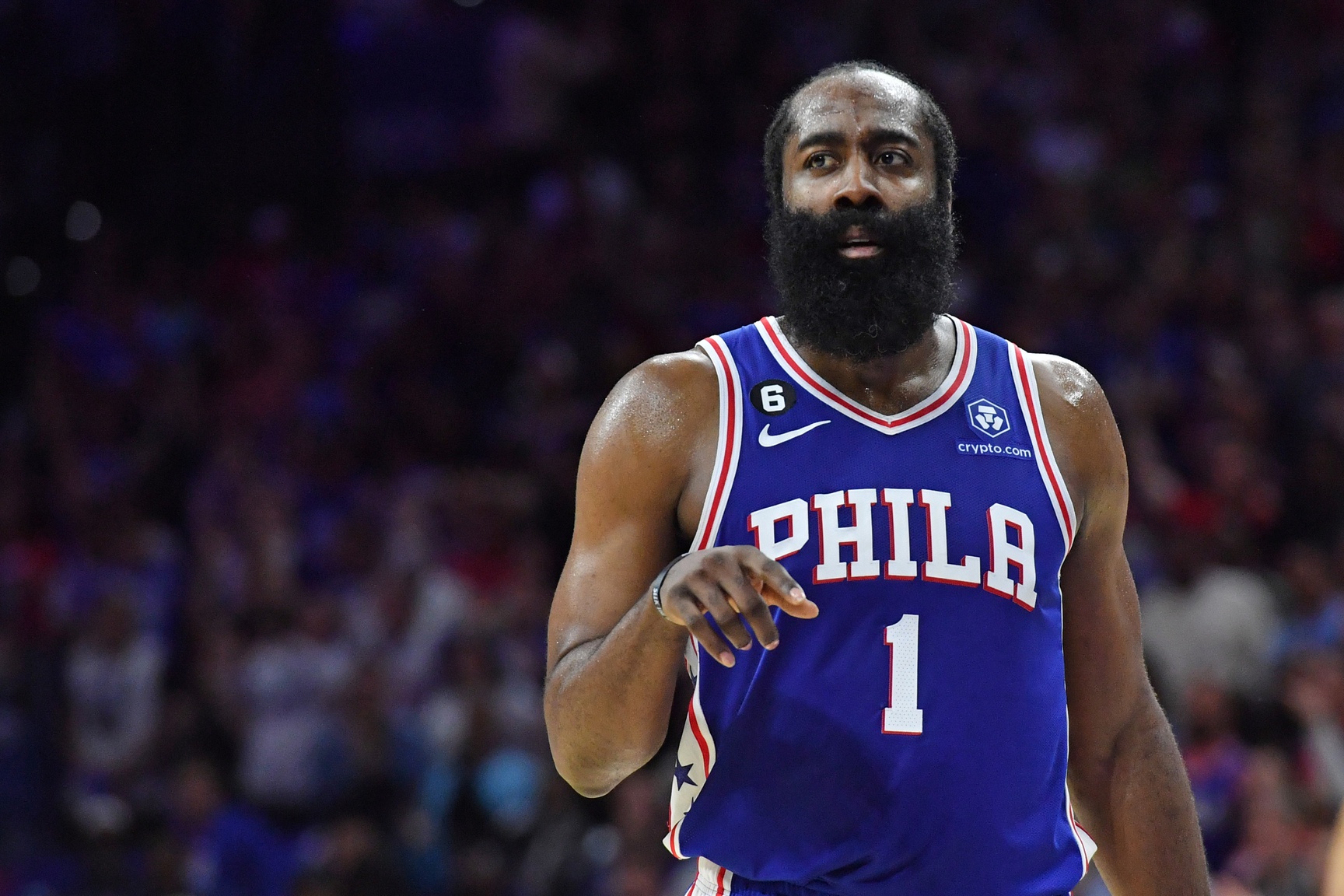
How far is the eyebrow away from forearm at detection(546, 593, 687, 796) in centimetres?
89

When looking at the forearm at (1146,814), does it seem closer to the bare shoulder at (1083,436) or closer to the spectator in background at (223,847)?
the bare shoulder at (1083,436)

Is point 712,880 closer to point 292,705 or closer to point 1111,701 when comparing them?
point 1111,701

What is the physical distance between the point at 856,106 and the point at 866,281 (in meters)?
0.31

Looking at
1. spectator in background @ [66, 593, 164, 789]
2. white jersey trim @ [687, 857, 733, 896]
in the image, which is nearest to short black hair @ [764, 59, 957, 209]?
white jersey trim @ [687, 857, 733, 896]

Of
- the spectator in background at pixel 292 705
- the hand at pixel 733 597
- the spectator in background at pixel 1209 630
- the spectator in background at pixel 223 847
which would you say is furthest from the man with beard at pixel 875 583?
the spectator in background at pixel 292 705

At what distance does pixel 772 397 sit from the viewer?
2.86 metres

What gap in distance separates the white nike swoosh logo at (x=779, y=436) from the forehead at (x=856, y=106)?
0.53m

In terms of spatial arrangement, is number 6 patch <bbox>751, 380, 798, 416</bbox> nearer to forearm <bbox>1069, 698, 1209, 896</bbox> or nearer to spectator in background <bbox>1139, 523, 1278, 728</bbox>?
forearm <bbox>1069, 698, 1209, 896</bbox>

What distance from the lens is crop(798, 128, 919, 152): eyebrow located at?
2889 mm

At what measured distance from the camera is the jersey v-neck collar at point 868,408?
2.84 metres

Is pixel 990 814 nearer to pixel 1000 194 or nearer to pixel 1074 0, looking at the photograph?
pixel 1000 194

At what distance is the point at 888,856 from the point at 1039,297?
680 cm

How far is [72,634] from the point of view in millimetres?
8406

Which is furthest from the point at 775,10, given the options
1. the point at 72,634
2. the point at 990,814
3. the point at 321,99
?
the point at 990,814
